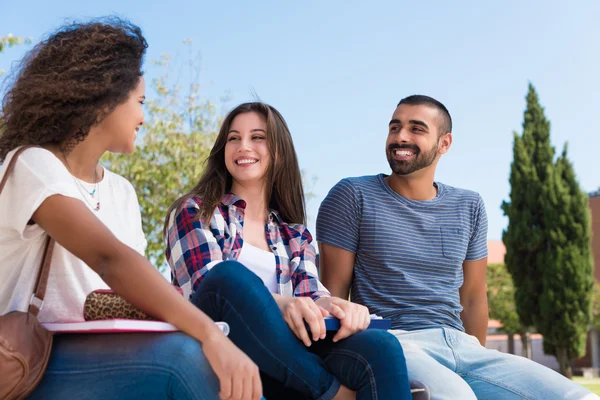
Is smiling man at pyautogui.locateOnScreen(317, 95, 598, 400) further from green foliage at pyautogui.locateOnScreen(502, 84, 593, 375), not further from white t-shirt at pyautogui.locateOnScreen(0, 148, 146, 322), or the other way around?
green foliage at pyautogui.locateOnScreen(502, 84, 593, 375)

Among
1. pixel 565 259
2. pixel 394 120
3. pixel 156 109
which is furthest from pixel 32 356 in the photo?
pixel 565 259

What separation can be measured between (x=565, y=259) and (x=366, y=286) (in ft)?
74.2

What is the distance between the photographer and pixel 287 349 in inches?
83.4

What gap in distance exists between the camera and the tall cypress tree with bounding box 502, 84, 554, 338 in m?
24.3

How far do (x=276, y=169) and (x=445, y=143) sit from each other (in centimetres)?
113

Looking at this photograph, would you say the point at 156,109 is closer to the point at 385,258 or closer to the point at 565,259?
the point at 385,258

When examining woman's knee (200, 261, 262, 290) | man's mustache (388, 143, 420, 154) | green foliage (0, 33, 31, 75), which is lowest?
woman's knee (200, 261, 262, 290)

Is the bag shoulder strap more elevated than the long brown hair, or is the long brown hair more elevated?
the long brown hair

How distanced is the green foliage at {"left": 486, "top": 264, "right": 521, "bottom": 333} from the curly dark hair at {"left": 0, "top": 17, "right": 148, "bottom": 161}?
96.9 feet

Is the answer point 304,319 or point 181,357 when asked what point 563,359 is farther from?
point 181,357

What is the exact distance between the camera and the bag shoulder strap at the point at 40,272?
1.79 metres

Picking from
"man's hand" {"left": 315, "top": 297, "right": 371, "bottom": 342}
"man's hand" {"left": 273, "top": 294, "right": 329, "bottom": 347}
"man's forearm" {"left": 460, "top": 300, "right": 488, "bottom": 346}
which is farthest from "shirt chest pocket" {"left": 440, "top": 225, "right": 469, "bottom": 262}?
"man's hand" {"left": 273, "top": 294, "right": 329, "bottom": 347}

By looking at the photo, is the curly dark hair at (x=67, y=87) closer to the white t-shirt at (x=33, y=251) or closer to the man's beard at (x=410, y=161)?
the white t-shirt at (x=33, y=251)

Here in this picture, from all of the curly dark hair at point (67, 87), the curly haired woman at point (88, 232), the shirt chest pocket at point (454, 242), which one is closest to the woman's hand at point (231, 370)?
the curly haired woman at point (88, 232)
